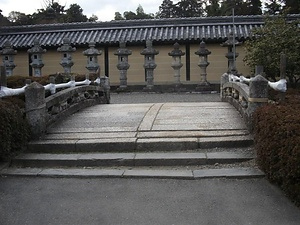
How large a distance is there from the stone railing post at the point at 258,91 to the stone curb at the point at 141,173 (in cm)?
162

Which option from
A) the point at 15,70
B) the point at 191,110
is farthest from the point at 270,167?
the point at 15,70

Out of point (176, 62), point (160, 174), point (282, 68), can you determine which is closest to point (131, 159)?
point (160, 174)

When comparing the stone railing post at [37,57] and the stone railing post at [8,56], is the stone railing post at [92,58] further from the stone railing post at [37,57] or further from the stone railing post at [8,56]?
the stone railing post at [8,56]

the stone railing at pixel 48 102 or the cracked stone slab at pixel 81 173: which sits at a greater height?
the stone railing at pixel 48 102

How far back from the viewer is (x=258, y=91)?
675 centimetres

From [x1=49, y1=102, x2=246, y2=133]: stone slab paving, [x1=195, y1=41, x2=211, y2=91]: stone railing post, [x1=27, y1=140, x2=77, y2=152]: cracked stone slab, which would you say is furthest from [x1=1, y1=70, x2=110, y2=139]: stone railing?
[x1=195, y1=41, x2=211, y2=91]: stone railing post

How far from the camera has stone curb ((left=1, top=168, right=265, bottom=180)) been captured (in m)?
5.38

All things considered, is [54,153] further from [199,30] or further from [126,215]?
[199,30]

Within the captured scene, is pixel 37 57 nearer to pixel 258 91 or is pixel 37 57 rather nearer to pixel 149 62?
pixel 149 62

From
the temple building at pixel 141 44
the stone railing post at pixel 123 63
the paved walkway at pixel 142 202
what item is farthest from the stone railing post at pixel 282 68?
the stone railing post at pixel 123 63

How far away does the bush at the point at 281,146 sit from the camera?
443 centimetres

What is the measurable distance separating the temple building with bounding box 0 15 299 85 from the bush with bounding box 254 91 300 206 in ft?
43.2

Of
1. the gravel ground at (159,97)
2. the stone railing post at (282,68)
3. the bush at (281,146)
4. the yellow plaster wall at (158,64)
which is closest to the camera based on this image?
the bush at (281,146)

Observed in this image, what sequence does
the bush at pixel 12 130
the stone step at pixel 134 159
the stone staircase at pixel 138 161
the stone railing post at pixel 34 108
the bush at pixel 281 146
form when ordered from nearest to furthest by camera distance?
the bush at pixel 281 146 → the stone staircase at pixel 138 161 → the bush at pixel 12 130 → the stone step at pixel 134 159 → the stone railing post at pixel 34 108
